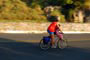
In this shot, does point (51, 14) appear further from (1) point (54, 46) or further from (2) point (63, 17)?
(1) point (54, 46)

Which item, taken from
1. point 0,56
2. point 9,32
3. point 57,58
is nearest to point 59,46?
point 57,58

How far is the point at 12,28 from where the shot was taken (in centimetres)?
2602

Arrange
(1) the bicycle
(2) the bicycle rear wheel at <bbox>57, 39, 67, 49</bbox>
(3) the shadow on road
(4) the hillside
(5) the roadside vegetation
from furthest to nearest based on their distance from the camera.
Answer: (5) the roadside vegetation → (4) the hillside → (2) the bicycle rear wheel at <bbox>57, 39, 67, 49</bbox> → (1) the bicycle → (3) the shadow on road

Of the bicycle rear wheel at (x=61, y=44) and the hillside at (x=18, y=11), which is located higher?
the hillside at (x=18, y=11)

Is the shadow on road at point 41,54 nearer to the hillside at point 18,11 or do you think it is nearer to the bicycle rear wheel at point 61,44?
the bicycle rear wheel at point 61,44

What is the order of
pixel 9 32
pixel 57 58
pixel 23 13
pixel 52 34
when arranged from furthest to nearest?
pixel 23 13 < pixel 9 32 < pixel 52 34 < pixel 57 58

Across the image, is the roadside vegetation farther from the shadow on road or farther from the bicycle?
the shadow on road

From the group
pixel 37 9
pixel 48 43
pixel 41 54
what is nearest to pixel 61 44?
pixel 48 43

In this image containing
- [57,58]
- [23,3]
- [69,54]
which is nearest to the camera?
[57,58]

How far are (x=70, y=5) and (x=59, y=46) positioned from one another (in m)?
18.1

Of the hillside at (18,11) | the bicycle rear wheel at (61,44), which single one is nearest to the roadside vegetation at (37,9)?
the hillside at (18,11)

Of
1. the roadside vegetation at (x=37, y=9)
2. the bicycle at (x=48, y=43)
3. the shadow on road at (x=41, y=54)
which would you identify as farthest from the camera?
the roadside vegetation at (x=37, y=9)

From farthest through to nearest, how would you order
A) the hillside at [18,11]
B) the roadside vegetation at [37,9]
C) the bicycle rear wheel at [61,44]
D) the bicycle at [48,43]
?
the roadside vegetation at [37,9], the hillside at [18,11], the bicycle rear wheel at [61,44], the bicycle at [48,43]

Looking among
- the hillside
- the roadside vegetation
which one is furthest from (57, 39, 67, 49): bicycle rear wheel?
the hillside
